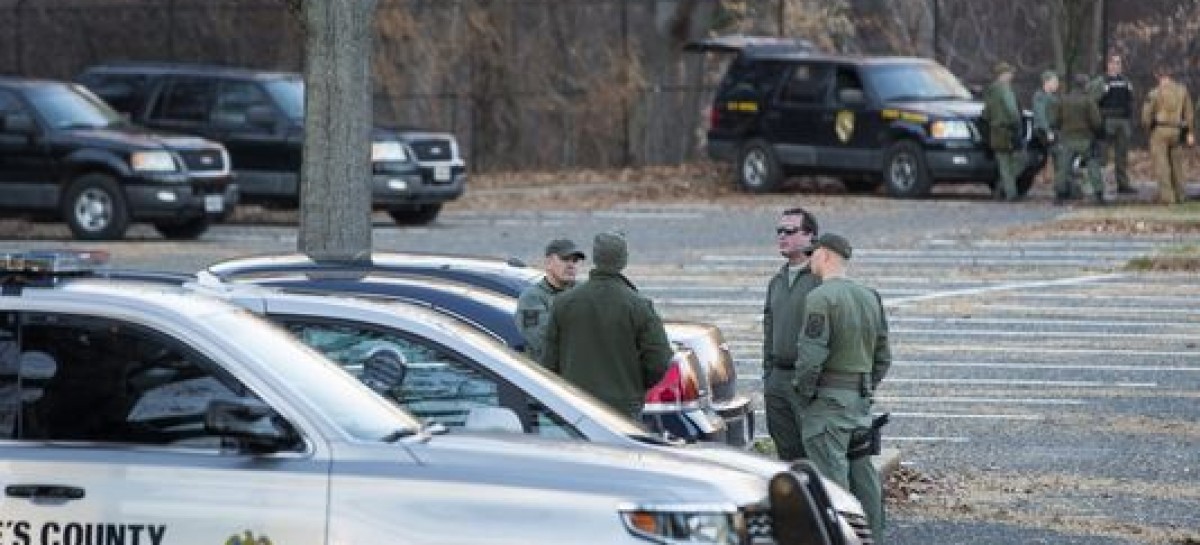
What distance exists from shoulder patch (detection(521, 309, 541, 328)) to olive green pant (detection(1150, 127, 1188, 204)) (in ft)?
72.9

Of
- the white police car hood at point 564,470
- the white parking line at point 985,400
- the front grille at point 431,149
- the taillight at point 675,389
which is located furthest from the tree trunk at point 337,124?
the front grille at point 431,149

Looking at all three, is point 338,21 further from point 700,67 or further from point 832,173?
point 700,67

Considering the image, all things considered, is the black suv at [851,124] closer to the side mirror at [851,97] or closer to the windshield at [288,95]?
Result: the side mirror at [851,97]

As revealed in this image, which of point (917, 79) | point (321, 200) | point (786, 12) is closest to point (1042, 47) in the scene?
point (786, 12)

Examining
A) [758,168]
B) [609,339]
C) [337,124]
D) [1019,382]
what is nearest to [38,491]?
[609,339]

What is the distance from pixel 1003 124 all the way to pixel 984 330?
12.7m

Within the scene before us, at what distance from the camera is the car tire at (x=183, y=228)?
30.0 m

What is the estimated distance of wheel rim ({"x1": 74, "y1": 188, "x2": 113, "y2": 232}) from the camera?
96.7 feet

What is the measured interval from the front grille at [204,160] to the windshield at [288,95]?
1970 mm

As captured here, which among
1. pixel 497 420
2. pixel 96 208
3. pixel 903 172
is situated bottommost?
pixel 903 172

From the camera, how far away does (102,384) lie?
8250mm

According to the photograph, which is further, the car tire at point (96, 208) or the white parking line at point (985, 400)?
the car tire at point (96, 208)

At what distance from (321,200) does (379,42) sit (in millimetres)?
24233

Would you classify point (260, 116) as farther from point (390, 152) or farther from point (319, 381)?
point (319, 381)
